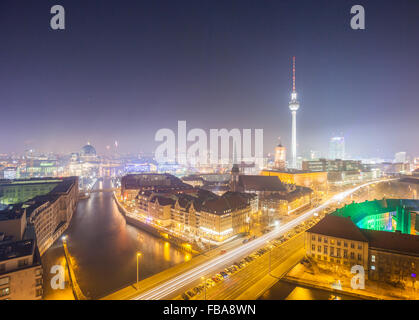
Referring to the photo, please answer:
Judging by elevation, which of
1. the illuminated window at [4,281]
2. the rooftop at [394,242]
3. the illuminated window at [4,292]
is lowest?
the illuminated window at [4,292]

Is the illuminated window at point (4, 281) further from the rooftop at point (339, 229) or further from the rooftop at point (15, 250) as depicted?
the rooftop at point (339, 229)

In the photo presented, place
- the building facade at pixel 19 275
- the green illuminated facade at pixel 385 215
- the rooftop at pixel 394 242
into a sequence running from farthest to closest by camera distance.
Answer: the green illuminated facade at pixel 385 215
the rooftop at pixel 394 242
the building facade at pixel 19 275

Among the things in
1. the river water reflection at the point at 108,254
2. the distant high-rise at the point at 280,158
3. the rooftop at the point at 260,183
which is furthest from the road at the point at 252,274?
the distant high-rise at the point at 280,158

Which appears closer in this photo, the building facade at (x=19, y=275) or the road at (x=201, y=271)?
the building facade at (x=19, y=275)

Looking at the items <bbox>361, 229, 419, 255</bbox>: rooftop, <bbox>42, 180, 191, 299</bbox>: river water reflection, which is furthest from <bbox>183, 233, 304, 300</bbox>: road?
<bbox>42, 180, 191, 299</bbox>: river water reflection

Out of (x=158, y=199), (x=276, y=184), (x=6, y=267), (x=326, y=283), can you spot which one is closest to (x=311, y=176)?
(x=276, y=184)

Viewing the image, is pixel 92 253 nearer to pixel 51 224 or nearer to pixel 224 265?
pixel 51 224

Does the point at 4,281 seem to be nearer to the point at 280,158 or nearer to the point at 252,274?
the point at 252,274
